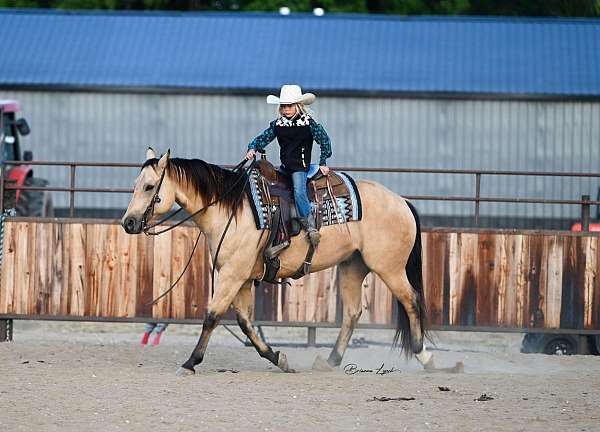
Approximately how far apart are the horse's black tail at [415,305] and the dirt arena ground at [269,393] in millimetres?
278

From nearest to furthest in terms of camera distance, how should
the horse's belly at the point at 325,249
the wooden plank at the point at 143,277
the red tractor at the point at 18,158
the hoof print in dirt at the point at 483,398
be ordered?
the hoof print in dirt at the point at 483,398, the horse's belly at the point at 325,249, the wooden plank at the point at 143,277, the red tractor at the point at 18,158

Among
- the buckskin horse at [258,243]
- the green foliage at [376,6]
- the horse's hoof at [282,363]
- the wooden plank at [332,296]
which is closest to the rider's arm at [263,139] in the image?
the buckskin horse at [258,243]

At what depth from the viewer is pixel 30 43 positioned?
2533 cm

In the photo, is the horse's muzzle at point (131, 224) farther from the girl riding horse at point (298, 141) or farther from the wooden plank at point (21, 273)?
the wooden plank at point (21, 273)

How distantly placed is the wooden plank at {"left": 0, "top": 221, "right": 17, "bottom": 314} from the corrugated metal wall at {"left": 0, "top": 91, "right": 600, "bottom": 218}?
10002mm

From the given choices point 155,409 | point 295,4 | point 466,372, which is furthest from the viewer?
point 295,4

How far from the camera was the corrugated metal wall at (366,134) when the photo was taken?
2355 cm

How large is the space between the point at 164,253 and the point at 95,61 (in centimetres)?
1199

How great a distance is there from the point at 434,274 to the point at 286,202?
316 centimetres

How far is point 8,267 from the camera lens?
529 inches

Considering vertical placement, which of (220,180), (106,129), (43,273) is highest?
(106,129)

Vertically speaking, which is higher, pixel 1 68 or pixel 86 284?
pixel 1 68

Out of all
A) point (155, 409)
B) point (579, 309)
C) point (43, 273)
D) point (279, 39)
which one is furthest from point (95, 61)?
point (155, 409)

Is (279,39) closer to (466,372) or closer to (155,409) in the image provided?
(466,372)
